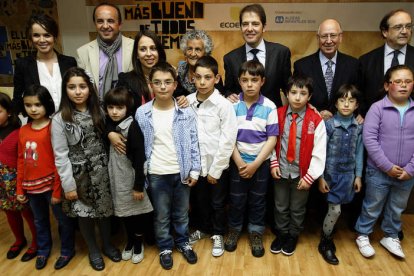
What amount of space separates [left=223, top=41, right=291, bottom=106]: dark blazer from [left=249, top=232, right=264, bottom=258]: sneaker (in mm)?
1007

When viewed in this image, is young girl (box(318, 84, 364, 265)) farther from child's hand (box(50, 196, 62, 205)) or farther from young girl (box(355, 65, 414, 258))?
child's hand (box(50, 196, 62, 205))

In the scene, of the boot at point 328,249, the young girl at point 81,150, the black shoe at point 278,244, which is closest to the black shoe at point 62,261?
the young girl at point 81,150

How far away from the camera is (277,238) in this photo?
2.43 m

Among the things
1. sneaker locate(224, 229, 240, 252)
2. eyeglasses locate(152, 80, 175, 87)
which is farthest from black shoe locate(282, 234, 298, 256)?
eyeglasses locate(152, 80, 175, 87)

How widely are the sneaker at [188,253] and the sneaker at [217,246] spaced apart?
0.48 ft

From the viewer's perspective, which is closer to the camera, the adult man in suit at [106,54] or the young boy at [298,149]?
the young boy at [298,149]

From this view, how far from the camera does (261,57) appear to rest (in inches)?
93.4

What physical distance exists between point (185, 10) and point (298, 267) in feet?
8.31

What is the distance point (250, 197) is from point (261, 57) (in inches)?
39.8

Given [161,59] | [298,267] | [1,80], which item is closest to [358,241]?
[298,267]

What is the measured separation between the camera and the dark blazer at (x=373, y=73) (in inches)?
91.3

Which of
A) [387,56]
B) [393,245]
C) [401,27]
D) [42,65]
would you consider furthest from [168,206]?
[401,27]

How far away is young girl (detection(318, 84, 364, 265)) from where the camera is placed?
6.95 ft

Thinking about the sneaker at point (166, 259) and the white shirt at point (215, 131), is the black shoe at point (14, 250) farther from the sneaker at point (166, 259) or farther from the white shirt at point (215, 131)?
the white shirt at point (215, 131)
